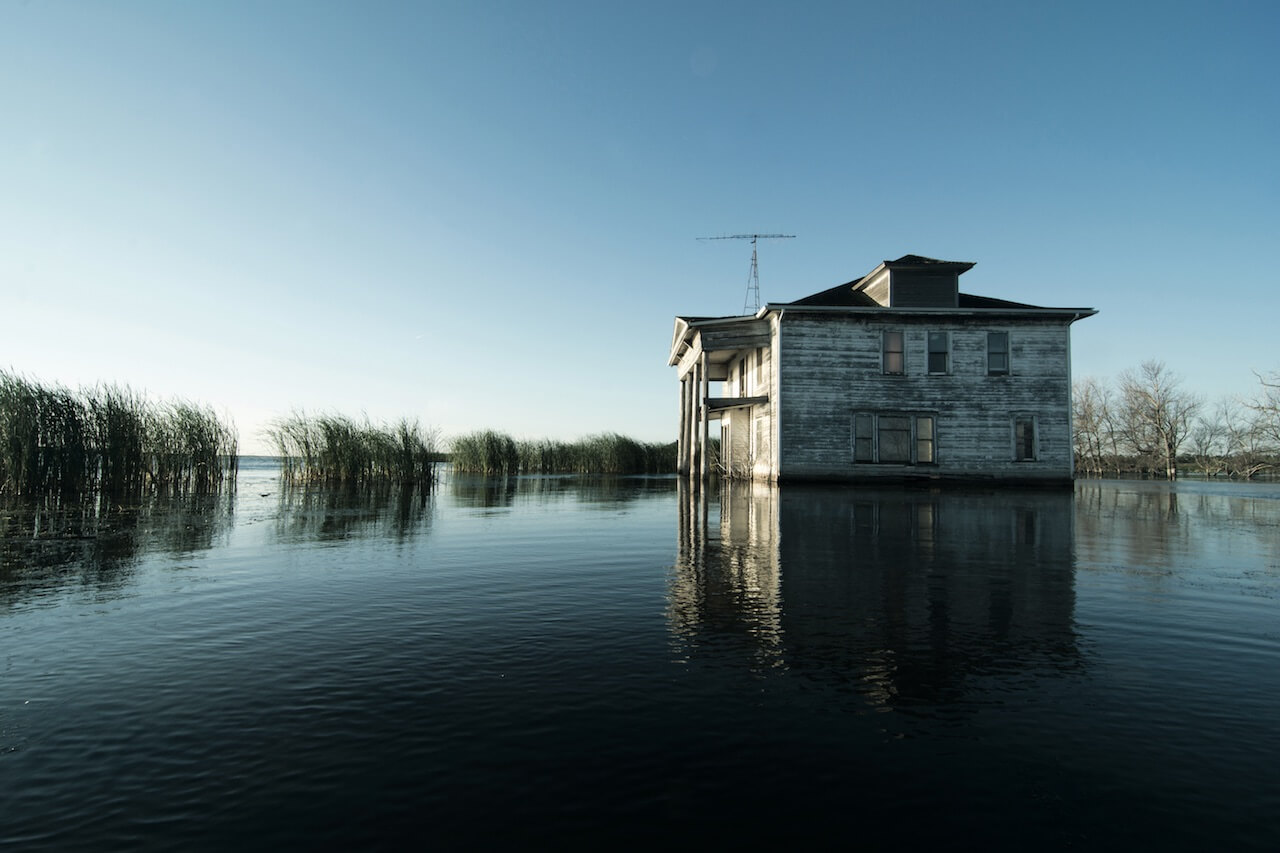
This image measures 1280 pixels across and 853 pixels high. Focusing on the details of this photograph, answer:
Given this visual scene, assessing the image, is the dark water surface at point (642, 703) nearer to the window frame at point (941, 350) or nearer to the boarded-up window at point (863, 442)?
the boarded-up window at point (863, 442)

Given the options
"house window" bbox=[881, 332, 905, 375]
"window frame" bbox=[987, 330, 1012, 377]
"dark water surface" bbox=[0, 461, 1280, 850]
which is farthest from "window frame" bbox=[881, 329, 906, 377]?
"dark water surface" bbox=[0, 461, 1280, 850]

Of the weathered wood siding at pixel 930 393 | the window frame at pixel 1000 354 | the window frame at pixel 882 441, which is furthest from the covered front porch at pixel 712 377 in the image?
the window frame at pixel 1000 354

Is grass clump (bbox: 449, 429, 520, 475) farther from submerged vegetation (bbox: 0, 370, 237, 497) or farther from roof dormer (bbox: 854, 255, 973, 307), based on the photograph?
roof dormer (bbox: 854, 255, 973, 307)

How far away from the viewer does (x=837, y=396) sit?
23750 millimetres

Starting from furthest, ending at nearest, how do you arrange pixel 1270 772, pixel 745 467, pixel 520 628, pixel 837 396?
pixel 745 467
pixel 837 396
pixel 520 628
pixel 1270 772

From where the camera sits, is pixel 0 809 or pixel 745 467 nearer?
pixel 0 809

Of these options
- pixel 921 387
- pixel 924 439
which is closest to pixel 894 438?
pixel 924 439

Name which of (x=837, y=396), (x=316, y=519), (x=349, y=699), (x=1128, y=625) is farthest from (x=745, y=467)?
(x=349, y=699)

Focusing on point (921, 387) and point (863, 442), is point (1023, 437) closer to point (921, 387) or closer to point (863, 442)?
point (921, 387)

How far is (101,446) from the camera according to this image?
18438 millimetres

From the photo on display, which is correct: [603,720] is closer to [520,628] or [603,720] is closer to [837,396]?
[520,628]

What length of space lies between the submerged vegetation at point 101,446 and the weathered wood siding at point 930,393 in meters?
18.7

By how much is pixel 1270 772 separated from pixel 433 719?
11.1 feet

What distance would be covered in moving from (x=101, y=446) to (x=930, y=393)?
24.8m
